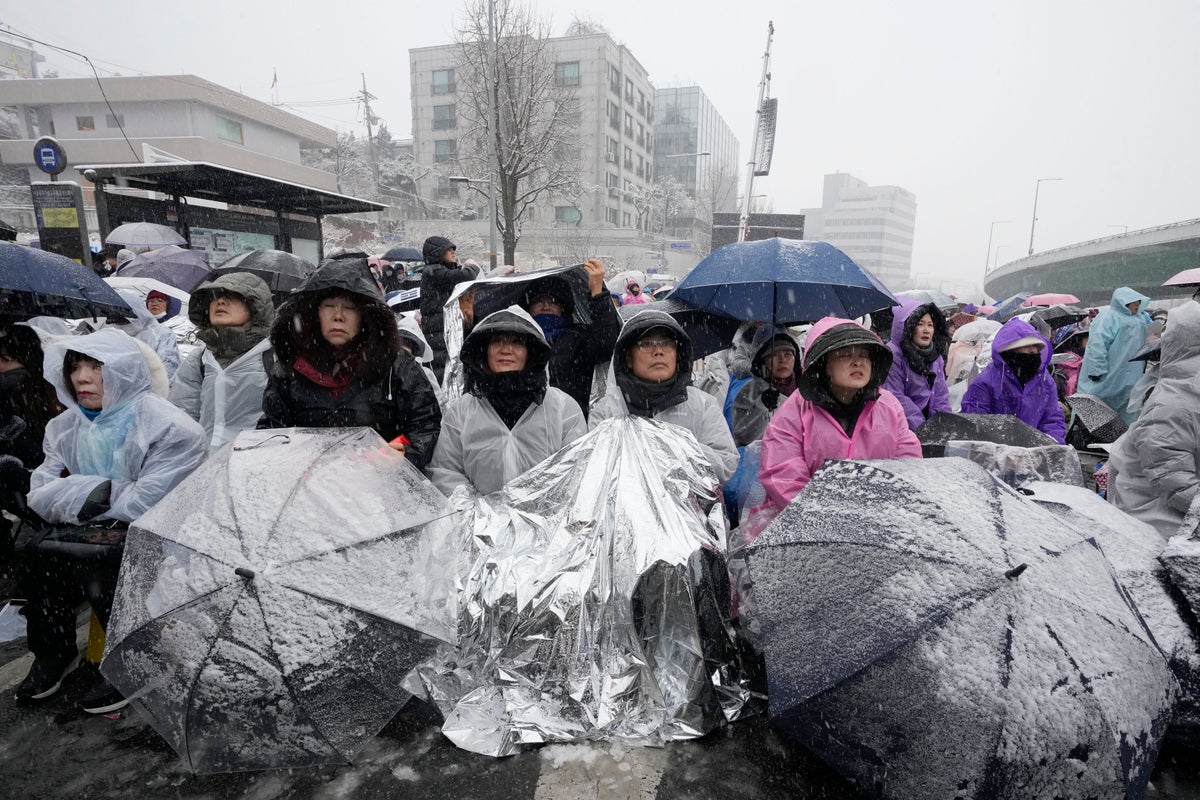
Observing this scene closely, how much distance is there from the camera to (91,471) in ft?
9.19

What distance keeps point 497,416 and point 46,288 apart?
2.97m

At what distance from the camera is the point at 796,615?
2090 mm

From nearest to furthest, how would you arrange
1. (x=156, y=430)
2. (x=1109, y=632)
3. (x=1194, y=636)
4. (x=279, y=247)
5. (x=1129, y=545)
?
(x=1109, y=632), (x=1194, y=636), (x=1129, y=545), (x=156, y=430), (x=279, y=247)

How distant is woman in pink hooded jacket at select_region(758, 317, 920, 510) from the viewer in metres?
2.86

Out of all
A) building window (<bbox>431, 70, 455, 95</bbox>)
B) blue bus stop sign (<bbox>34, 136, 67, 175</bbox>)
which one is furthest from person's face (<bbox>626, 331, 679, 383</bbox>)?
building window (<bbox>431, 70, 455, 95</bbox>)

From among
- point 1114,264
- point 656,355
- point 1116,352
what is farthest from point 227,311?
point 1114,264

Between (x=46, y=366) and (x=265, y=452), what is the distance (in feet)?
4.53

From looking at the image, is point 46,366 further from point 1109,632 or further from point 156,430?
point 1109,632

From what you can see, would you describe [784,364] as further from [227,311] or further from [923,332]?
[227,311]

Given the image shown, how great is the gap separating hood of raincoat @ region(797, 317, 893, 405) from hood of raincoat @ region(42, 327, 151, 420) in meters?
3.15

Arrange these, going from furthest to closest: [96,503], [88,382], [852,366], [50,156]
Answer: [50,156] → [852,366] → [88,382] → [96,503]

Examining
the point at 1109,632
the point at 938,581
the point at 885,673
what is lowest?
the point at 885,673

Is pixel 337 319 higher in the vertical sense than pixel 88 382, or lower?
higher

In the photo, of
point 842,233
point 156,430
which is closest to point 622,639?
point 156,430
